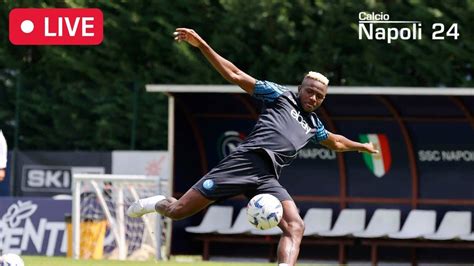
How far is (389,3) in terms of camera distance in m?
29.7

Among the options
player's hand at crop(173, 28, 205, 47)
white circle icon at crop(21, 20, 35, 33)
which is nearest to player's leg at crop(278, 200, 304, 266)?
player's hand at crop(173, 28, 205, 47)

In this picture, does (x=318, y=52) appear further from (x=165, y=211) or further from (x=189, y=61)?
(x=165, y=211)

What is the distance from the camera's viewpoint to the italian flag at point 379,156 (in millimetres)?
22922

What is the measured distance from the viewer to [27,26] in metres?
29.7

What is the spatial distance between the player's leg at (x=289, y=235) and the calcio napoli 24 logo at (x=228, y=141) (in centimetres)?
964

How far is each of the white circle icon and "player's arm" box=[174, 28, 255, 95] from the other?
16332mm

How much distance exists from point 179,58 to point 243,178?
17.7 meters

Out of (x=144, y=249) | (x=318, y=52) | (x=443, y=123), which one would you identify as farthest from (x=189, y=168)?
(x=318, y=52)

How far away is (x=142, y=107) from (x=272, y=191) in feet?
59.3

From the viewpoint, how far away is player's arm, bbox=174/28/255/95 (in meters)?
13.4

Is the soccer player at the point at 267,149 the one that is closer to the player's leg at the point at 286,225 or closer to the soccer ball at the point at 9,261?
the player's leg at the point at 286,225

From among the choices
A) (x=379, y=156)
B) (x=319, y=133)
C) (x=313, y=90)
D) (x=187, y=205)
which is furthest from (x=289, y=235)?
(x=379, y=156)

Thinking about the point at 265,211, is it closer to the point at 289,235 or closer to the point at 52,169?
the point at 289,235

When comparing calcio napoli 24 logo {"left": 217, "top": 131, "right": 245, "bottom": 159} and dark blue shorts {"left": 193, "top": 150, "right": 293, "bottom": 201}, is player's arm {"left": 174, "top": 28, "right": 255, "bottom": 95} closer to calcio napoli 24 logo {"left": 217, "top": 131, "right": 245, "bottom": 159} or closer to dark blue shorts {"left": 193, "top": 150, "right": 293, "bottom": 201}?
dark blue shorts {"left": 193, "top": 150, "right": 293, "bottom": 201}
